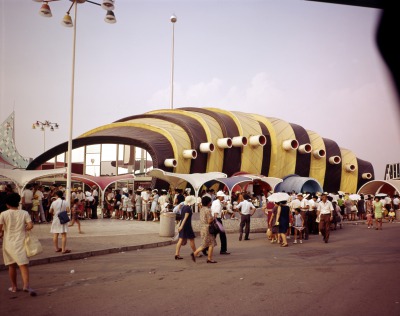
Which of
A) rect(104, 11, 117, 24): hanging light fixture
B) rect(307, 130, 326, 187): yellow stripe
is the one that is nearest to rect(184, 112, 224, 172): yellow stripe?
rect(307, 130, 326, 187): yellow stripe

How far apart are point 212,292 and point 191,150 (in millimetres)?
25122

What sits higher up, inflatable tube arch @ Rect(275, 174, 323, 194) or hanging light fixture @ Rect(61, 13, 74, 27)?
hanging light fixture @ Rect(61, 13, 74, 27)

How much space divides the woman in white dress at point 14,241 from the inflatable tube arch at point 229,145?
23574 millimetres

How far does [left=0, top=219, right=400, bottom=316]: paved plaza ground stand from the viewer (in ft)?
18.8

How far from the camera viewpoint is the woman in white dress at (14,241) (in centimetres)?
654

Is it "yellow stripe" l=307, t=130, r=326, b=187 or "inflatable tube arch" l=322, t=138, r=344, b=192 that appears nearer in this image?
"yellow stripe" l=307, t=130, r=326, b=187

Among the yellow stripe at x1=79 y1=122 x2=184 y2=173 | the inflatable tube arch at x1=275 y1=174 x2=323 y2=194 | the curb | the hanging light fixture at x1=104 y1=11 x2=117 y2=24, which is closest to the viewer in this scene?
the curb

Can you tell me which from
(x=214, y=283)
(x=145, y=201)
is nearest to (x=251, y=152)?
(x=145, y=201)

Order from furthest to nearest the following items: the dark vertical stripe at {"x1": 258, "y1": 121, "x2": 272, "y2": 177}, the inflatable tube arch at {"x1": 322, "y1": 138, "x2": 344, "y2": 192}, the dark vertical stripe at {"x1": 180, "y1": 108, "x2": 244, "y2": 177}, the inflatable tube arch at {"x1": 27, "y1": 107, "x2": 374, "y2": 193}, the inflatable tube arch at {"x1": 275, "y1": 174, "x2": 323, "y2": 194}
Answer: the inflatable tube arch at {"x1": 322, "y1": 138, "x2": 344, "y2": 192}
the dark vertical stripe at {"x1": 258, "y1": 121, "x2": 272, "y2": 177}
the dark vertical stripe at {"x1": 180, "y1": 108, "x2": 244, "y2": 177}
the inflatable tube arch at {"x1": 27, "y1": 107, "x2": 374, "y2": 193}
the inflatable tube arch at {"x1": 275, "y1": 174, "x2": 323, "y2": 194}

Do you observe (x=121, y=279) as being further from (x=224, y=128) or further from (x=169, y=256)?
(x=224, y=128)

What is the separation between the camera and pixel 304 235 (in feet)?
53.2

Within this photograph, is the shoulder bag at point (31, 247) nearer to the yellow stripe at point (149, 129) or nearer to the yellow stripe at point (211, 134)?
the yellow stripe at point (149, 129)

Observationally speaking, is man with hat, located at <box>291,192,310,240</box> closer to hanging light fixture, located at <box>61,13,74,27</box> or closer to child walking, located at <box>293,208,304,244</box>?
child walking, located at <box>293,208,304,244</box>

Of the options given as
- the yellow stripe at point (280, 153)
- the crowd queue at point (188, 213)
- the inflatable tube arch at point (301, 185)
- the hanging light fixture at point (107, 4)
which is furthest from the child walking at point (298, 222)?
the yellow stripe at point (280, 153)
